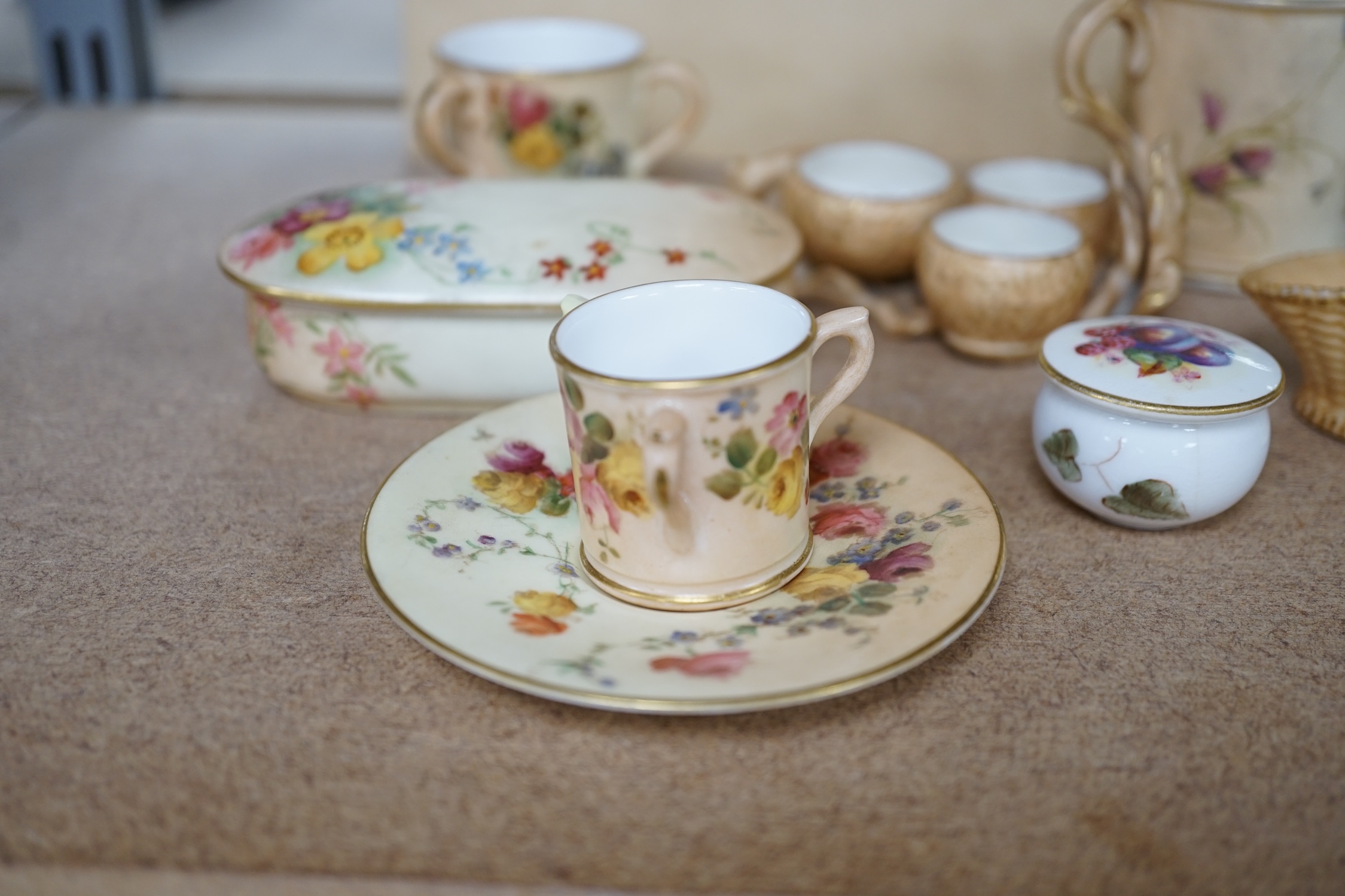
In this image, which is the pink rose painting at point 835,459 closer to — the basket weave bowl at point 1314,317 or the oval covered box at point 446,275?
the oval covered box at point 446,275

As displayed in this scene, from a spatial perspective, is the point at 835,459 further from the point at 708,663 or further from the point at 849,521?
the point at 708,663

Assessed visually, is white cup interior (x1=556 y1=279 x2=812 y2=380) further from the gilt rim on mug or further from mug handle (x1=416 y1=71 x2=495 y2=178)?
mug handle (x1=416 y1=71 x2=495 y2=178)

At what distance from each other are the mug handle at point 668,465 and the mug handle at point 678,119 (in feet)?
1.54

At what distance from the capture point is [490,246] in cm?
63

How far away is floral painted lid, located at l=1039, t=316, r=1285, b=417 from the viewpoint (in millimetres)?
520

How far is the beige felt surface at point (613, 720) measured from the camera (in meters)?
0.39

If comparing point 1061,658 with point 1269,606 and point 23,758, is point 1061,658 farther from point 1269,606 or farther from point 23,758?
point 23,758

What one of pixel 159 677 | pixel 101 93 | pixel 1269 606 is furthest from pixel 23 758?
pixel 101 93

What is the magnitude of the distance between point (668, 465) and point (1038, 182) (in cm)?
51

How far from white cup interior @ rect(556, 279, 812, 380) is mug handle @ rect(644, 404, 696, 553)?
6 cm

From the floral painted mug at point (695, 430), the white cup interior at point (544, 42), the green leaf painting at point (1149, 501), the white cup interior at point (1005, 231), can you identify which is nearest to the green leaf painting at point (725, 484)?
the floral painted mug at point (695, 430)

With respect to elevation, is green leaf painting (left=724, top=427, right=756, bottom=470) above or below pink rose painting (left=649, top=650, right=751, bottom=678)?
above

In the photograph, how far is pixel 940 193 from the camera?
0.78 metres

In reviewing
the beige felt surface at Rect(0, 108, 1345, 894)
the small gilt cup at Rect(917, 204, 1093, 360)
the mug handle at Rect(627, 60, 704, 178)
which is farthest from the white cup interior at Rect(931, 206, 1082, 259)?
the mug handle at Rect(627, 60, 704, 178)
